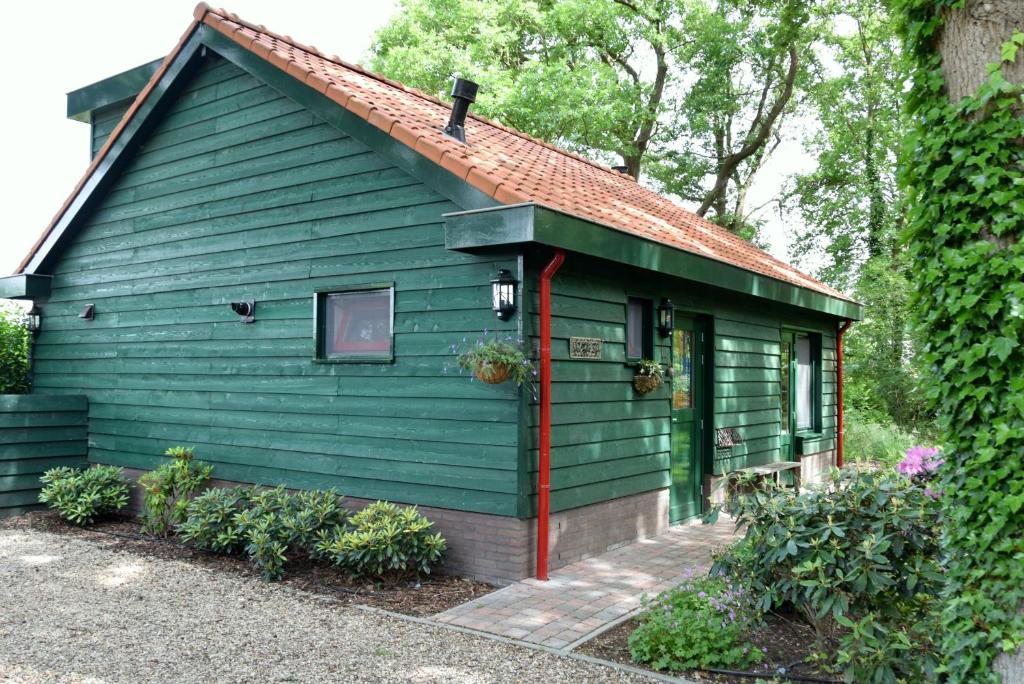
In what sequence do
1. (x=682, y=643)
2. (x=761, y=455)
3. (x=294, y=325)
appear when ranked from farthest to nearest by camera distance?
(x=761, y=455) → (x=294, y=325) → (x=682, y=643)

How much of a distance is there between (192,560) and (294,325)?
86.9 inches

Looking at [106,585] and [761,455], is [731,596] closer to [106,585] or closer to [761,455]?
[106,585]

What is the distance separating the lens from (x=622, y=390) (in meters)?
7.07

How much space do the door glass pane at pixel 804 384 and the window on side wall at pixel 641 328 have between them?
186 inches

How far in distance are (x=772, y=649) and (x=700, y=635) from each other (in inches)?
21.0

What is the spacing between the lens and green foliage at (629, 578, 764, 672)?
428 centimetres

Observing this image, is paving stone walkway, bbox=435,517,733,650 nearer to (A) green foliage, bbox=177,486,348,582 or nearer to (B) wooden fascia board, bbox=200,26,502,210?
(A) green foliage, bbox=177,486,348,582

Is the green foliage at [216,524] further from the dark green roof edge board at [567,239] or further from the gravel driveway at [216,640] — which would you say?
the dark green roof edge board at [567,239]

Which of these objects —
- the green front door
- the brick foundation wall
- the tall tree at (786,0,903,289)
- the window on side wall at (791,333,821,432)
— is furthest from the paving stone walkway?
the tall tree at (786,0,903,289)

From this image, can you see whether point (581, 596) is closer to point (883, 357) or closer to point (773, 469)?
point (773, 469)

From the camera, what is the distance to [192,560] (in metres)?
6.86

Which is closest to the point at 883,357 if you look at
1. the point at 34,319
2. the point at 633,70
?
the point at 633,70

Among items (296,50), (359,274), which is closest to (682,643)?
(359,274)

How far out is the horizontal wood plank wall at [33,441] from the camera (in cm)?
870
